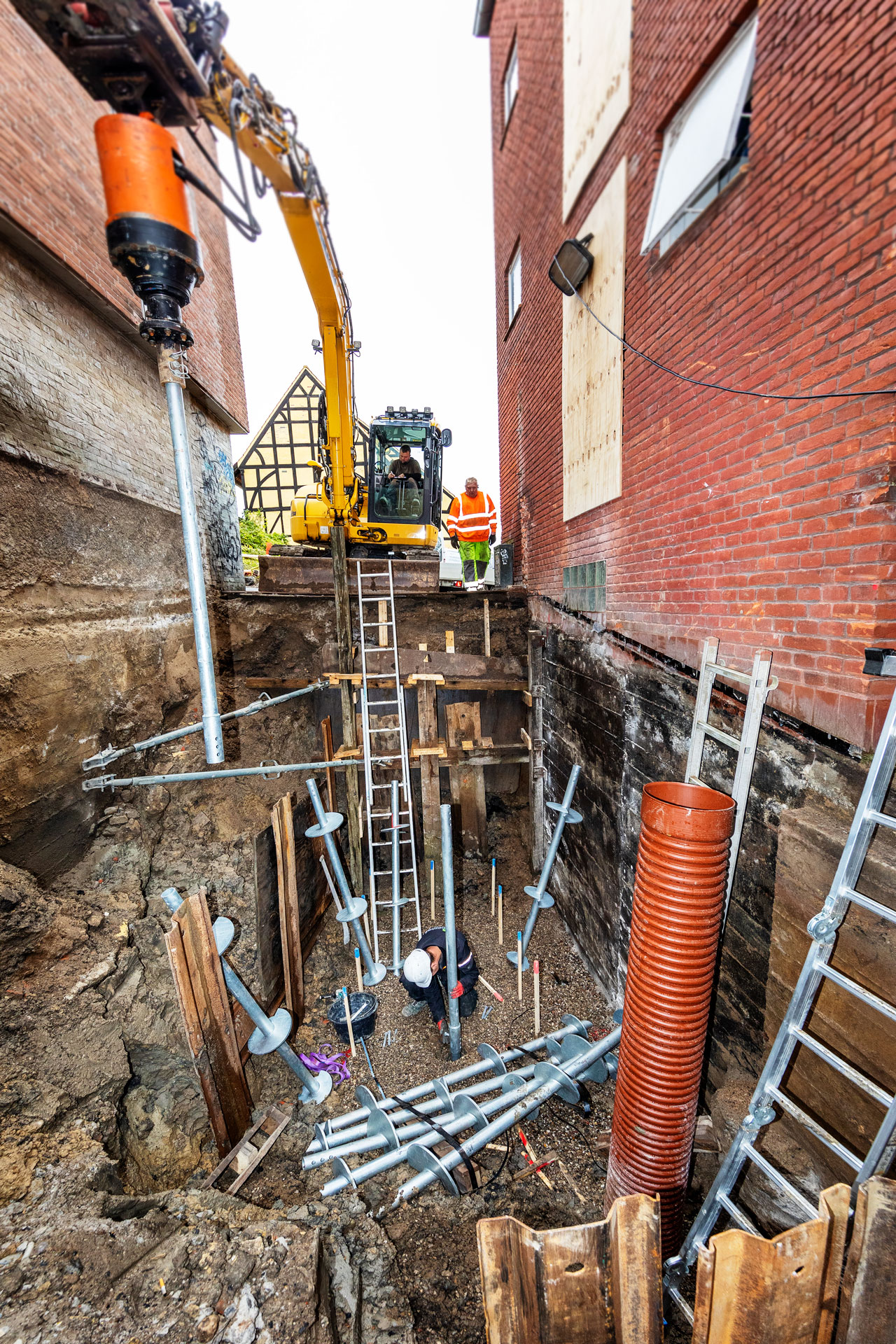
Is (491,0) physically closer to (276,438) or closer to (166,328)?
(166,328)

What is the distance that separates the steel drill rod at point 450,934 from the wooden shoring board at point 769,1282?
2795mm

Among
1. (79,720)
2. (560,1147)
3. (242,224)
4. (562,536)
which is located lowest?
(560,1147)

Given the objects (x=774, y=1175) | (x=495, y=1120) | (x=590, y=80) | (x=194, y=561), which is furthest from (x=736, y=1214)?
(x=590, y=80)

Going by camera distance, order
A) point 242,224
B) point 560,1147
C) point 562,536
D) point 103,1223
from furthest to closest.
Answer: point 562,536 < point 560,1147 < point 242,224 < point 103,1223

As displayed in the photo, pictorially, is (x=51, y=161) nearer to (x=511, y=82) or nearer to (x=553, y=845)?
(x=511, y=82)

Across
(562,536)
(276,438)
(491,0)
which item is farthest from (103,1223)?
(276,438)

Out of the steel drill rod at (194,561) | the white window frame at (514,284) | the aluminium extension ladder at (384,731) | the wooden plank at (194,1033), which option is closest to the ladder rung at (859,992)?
the steel drill rod at (194,561)

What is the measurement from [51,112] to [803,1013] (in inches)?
349

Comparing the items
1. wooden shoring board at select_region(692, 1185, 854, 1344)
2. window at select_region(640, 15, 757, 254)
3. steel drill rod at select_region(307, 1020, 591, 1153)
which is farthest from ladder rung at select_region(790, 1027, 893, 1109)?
window at select_region(640, 15, 757, 254)

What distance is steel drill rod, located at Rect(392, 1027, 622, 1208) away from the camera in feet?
11.1

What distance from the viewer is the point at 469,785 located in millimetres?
8344

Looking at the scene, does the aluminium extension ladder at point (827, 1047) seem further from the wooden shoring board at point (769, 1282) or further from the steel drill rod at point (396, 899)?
the steel drill rod at point (396, 899)

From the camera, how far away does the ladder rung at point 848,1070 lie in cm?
181

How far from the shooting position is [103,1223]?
228cm
